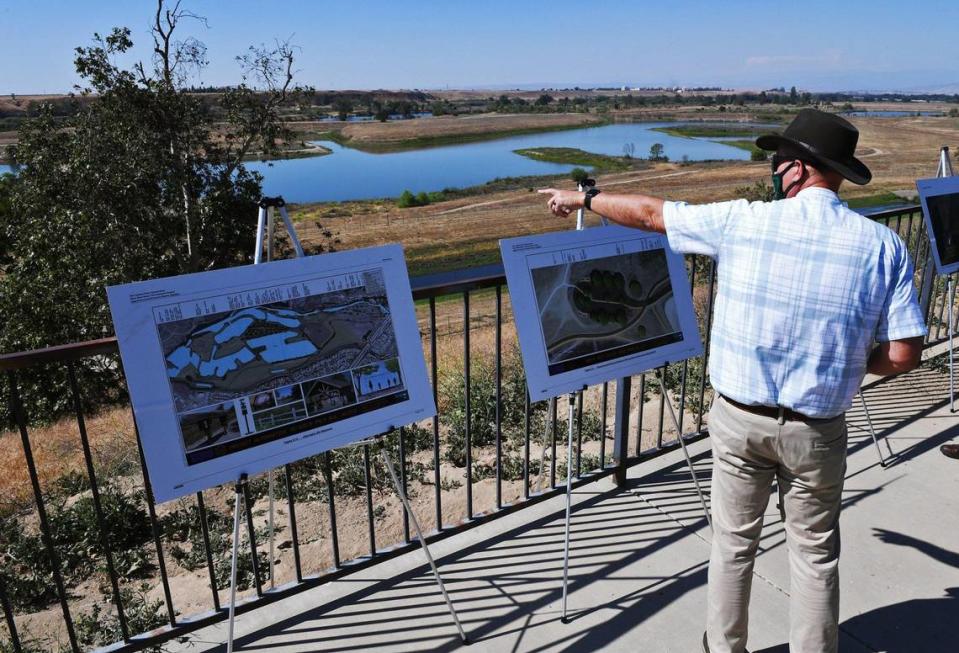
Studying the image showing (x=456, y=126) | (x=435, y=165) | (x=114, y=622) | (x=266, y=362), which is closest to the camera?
(x=266, y=362)

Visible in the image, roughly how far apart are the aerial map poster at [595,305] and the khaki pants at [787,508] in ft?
2.61

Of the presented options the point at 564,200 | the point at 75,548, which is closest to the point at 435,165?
the point at 75,548

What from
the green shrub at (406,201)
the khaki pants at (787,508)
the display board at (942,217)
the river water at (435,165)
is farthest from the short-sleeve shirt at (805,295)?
the river water at (435,165)

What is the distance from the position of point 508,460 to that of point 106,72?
16568mm

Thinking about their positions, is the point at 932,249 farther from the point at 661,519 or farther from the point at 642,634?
the point at 642,634

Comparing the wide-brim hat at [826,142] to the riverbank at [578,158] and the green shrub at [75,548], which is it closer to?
the green shrub at [75,548]

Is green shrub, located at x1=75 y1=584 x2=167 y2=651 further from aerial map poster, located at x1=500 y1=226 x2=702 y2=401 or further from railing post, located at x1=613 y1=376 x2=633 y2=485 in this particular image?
railing post, located at x1=613 y1=376 x2=633 y2=485

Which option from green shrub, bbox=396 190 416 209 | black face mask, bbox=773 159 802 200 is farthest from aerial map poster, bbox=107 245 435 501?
green shrub, bbox=396 190 416 209

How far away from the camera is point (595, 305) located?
10.4 feet

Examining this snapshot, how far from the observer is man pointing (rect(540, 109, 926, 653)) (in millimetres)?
2051

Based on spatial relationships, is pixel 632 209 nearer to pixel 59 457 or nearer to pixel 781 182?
pixel 781 182

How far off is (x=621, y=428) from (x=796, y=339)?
1.94 meters

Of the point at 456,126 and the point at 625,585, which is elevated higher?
the point at 456,126

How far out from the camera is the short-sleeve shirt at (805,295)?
6.66 feet
